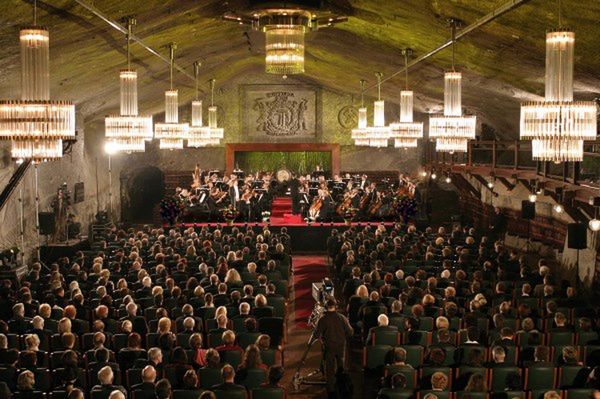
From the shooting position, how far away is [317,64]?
2914 cm

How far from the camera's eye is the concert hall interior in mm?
9906

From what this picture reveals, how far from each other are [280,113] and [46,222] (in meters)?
16.2

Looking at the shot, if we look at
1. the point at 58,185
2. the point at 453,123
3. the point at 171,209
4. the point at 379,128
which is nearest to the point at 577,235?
the point at 453,123

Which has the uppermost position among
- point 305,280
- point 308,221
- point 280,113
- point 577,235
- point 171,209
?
point 280,113

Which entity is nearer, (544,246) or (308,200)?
(544,246)

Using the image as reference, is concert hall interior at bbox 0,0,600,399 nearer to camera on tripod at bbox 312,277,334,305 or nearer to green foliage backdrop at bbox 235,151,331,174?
camera on tripod at bbox 312,277,334,305

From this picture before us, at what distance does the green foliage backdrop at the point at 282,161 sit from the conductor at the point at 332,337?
85.6ft

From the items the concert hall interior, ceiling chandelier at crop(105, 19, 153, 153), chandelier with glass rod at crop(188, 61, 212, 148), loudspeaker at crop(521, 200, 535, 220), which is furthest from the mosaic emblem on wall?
ceiling chandelier at crop(105, 19, 153, 153)

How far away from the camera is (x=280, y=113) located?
37188mm

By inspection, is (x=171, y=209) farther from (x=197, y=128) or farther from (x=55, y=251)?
(x=55, y=251)

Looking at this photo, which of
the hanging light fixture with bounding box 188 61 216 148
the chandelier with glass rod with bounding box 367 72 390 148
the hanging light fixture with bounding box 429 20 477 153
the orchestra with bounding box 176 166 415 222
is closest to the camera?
the hanging light fixture with bounding box 429 20 477 153

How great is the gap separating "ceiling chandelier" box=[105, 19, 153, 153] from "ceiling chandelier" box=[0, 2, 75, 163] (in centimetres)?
547

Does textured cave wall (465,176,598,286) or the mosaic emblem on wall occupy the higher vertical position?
the mosaic emblem on wall

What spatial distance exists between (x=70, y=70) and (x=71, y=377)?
1090 cm
